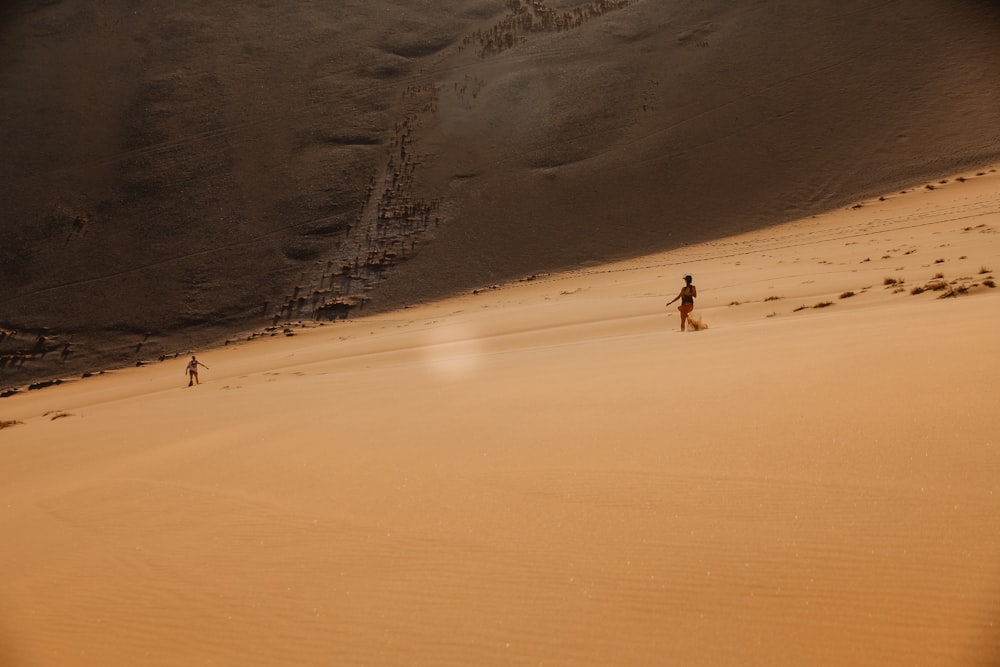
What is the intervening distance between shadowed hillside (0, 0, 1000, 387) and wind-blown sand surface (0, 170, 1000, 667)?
21.6 metres

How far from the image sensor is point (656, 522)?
11.5 ft

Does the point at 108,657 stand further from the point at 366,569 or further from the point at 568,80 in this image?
the point at 568,80

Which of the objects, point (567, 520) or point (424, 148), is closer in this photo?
point (567, 520)

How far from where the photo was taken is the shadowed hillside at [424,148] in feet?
92.7

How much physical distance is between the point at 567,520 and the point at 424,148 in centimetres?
3359

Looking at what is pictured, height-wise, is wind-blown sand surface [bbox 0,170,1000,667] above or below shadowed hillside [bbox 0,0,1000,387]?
below

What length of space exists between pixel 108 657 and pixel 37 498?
2.92 meters

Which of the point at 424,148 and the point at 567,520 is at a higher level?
the point at 424,148

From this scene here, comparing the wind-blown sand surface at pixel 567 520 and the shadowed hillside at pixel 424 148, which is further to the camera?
the shadowed hillside at pixel 424 148

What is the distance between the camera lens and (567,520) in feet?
12.0

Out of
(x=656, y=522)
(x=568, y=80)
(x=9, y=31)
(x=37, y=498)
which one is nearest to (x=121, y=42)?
(x=9, y=31)

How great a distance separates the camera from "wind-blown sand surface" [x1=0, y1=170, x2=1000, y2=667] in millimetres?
2807

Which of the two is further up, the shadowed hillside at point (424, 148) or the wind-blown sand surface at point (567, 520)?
the shadowed hillside at point (424, 148)

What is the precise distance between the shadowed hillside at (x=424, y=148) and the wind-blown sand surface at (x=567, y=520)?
2157 cm
